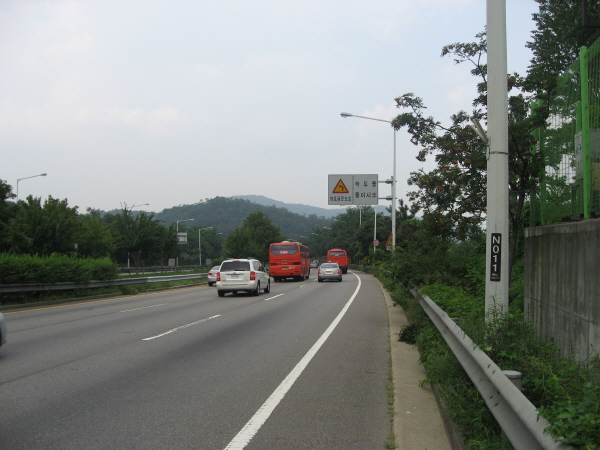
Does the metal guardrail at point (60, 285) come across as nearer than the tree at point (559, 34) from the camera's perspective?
Yes

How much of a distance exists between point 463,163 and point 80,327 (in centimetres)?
969

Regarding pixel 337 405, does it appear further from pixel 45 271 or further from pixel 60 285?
pixel 60 285

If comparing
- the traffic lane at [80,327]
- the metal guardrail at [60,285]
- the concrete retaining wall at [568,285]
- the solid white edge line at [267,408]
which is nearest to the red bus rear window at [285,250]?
the metal guardrail at [60,285]

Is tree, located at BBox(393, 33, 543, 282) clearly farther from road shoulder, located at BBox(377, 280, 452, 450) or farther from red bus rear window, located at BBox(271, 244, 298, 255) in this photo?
red bus rear window, located at BBox(271, 244, 298, 255)

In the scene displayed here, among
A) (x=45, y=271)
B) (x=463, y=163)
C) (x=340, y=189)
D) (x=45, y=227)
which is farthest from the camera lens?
(x=340, y=189)

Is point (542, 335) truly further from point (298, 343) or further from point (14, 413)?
point (14, 413)

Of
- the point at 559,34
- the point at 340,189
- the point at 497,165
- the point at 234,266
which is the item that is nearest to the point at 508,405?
the point at 497,165

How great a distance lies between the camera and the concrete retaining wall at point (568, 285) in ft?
17.7

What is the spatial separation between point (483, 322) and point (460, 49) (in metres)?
8.38

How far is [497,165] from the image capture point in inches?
281

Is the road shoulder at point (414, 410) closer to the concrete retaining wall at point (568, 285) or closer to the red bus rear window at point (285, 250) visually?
the concrete retaining wall at point (568, 285)

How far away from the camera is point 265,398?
22.0 ft

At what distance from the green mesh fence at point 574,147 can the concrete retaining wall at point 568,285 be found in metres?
0.45

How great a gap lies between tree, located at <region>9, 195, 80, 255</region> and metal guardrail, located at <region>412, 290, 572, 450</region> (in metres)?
29.9
